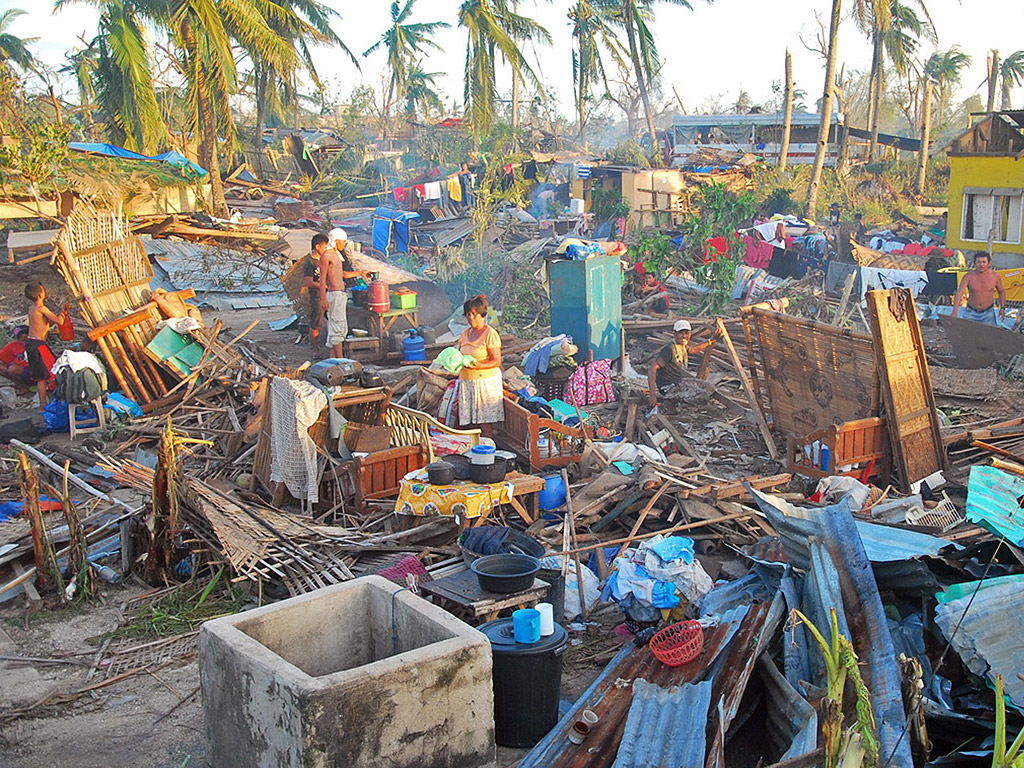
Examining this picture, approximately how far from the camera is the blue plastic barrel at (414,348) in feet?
40.7

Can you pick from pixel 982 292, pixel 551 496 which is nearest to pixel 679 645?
pixel 551 496

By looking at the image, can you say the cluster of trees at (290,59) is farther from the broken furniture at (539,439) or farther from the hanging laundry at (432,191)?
the broken furniture at (539,439)

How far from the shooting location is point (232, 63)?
22656mm

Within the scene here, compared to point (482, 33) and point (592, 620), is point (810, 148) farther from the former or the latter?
point (592, 620)

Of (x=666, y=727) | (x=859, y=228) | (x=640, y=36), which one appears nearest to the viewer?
(x=666, y=727)

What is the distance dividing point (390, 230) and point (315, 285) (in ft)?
31.7

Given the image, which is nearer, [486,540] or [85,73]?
[486,540]

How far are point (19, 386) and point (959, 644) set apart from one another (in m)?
11.4

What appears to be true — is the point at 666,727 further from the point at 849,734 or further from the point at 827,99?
the point at 827,99

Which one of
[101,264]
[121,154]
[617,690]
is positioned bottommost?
[617,690]

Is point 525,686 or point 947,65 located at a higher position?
point 947,65

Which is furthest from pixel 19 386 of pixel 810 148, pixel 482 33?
pixel 810 148

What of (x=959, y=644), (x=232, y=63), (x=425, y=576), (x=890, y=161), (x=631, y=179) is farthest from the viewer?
(x=890, y=161)

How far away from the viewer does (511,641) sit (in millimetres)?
4883
